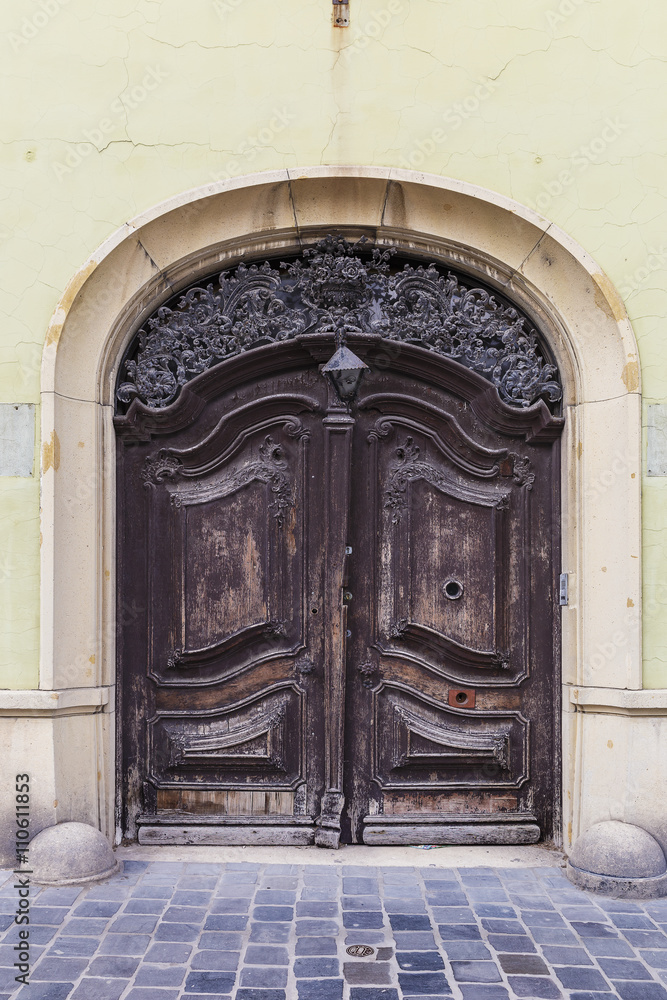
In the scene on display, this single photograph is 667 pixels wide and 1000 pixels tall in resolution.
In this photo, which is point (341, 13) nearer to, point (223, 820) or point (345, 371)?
point (345, 371)

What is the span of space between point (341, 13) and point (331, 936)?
175 inches

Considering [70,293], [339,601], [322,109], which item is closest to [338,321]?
[322,109]

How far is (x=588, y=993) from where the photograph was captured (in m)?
3.02

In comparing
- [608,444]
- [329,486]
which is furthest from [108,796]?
[608,444]

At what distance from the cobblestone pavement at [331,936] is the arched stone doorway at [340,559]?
533 mm

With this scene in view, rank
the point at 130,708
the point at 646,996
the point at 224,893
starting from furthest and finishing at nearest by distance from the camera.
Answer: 1. the point at 130,708
2. the point at 224,893
3. the point at 646,996

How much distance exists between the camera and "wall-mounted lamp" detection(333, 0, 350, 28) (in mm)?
4359

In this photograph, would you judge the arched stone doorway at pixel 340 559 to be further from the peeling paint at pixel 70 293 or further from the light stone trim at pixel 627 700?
the peeling paint at pixel 70 293

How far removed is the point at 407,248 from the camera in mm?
4586

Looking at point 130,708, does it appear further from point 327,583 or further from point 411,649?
point 411,649

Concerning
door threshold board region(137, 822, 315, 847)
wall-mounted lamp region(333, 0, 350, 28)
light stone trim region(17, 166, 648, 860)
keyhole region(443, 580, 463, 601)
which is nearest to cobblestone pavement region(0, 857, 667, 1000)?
door threshold board region(137, 822, 315, 847)

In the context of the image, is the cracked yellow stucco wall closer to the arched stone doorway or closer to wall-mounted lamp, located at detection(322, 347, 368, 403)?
the arched stone doorway

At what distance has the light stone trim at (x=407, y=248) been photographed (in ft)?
14.0

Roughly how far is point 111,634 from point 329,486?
1408mm
